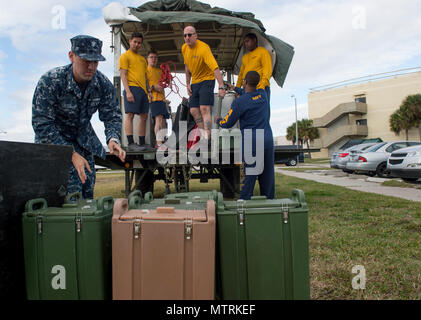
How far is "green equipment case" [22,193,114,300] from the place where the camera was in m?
1.76

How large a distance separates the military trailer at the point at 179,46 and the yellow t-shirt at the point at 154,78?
16.2 inches

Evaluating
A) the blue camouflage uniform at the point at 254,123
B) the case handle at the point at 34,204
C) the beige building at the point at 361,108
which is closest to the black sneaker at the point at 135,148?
the blue camouflage uniform at the point at 254,123

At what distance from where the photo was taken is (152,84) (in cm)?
605

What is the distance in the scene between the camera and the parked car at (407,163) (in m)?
8.37

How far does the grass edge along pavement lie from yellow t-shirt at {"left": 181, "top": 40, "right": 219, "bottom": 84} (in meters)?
2.63

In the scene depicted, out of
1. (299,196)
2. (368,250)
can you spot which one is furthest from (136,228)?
(368,250)

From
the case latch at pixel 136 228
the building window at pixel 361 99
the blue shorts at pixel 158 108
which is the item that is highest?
the building window at pixel 361 99

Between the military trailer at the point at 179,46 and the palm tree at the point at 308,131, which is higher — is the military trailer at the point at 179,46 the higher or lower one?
the lower one

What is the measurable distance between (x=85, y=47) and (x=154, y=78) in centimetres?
390

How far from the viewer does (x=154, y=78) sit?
6.18m
